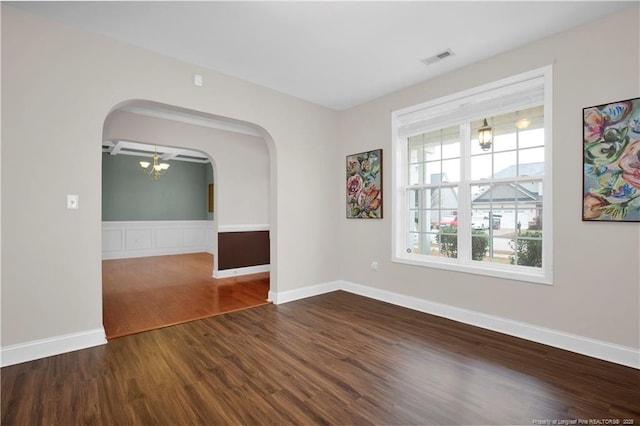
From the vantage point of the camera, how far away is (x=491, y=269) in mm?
3242

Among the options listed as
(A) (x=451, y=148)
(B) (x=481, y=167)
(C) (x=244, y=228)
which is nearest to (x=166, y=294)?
(C) (x=244, y=228)

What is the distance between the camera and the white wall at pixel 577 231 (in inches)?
97.0

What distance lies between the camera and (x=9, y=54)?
8.07 feet

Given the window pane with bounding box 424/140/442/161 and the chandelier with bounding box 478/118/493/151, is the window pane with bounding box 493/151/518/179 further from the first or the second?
the window pane with bounding box 424/140/442/161


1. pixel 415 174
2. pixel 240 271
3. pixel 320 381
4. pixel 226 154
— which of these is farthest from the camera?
pixel 240 271

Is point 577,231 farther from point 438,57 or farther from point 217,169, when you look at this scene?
point 217,169

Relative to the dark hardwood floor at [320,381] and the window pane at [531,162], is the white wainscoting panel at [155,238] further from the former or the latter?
the window pane at [531,162]

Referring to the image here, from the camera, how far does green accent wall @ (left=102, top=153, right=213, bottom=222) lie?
8016 mm

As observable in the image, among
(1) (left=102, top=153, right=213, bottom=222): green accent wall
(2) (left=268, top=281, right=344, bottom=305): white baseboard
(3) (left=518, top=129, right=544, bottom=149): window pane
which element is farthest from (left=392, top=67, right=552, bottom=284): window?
(1) (left=102, top=153, right=213, bottom=222): green accent wall

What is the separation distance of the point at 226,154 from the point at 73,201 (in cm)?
326

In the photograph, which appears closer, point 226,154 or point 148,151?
point 226,154

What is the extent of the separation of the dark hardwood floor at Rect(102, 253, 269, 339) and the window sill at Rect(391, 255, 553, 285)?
7.41 ft

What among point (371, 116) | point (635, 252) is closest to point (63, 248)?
point (371, 116)

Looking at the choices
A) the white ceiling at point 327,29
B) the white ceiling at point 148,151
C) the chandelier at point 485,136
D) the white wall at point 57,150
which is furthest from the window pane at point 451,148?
the white ceiling at point 148,151
